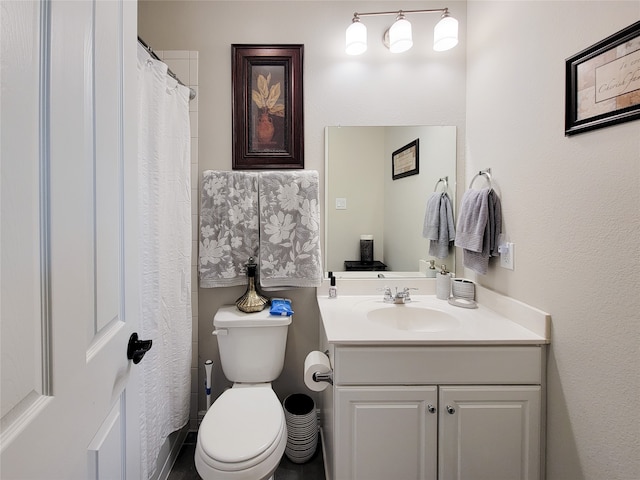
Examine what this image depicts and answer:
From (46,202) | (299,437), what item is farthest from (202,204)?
(299,437)

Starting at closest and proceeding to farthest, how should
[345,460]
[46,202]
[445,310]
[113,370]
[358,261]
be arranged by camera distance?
[46,202] → [113,370] → [345,460] → [445,310] → [358,261]

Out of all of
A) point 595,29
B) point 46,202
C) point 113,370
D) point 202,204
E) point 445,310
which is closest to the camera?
point 46,202

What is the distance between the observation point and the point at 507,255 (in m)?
1.30

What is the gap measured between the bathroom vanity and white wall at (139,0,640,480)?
0.10 meters

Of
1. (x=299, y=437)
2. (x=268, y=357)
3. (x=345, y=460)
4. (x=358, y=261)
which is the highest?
(x=358, y=261)

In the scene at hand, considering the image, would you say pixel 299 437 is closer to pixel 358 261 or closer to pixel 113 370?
pixel 358 261

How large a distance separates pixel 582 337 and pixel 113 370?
4.34 ft

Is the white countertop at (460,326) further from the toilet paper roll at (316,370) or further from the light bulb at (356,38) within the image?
the light bulb at (356,38)

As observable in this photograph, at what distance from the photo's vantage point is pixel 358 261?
1674mm

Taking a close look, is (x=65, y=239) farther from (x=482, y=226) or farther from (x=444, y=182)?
(x=444, y=182)

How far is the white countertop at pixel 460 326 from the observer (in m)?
1.05

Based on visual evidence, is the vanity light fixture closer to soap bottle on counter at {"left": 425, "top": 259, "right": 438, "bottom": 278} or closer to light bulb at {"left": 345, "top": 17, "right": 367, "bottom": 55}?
light bulb at {"left": 345, "top": 17, "right": 367, "bottom": 55}

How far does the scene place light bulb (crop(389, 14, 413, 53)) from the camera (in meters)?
1.47

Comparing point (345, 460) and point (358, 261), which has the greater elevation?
point (358, 261)
